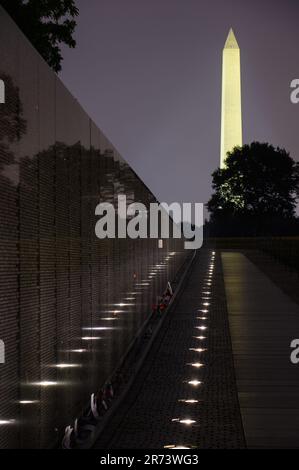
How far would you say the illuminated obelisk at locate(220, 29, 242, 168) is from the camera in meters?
118

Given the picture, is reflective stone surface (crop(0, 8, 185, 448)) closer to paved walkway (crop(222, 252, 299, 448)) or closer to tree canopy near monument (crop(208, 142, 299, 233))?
paved walkway (crop(222, 252, 299, 448))

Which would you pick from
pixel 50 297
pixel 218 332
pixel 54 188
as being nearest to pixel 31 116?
pixel 54 188

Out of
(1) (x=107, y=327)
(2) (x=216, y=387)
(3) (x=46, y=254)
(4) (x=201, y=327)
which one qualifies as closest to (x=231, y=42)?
(4) (x=201, y=327)

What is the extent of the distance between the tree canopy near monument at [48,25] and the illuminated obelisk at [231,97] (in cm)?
9654

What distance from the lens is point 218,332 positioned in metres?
22.6

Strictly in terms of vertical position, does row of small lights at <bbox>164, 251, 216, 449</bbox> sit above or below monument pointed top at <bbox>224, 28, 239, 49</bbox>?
below

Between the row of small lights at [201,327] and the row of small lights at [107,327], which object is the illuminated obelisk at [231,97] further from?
the row of small lights at [107,327]

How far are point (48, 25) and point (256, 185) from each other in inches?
3753

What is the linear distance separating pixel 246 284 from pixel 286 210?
240ft

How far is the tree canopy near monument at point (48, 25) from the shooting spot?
20.7 m

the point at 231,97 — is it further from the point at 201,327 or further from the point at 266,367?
the point at 266,367

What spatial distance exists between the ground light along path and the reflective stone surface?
741mm

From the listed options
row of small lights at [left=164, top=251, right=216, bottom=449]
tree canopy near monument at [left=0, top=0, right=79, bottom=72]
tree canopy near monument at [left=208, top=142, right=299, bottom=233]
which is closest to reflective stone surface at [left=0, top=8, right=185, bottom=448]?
row of small lights at [left=164, top=251, right=216, bottom=449]

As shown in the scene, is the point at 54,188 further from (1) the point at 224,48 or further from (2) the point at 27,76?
(1) the point at 224,48
